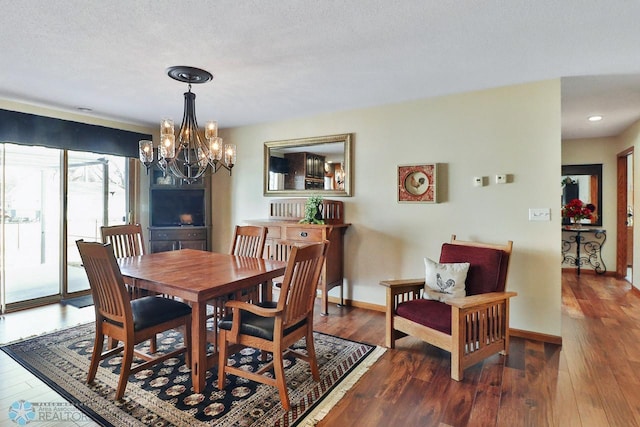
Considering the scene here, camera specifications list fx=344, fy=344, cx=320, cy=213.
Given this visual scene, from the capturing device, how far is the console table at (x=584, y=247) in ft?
19.4

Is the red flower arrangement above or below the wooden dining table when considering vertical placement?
above

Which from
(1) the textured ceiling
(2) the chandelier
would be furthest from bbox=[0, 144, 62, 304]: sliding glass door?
(2) the chandelier

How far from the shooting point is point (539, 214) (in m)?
3.13

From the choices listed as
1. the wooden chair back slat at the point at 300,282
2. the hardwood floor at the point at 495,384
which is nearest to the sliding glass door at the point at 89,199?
the hardwood floor at the point at 495,384

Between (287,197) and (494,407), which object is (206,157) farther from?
(494,407)

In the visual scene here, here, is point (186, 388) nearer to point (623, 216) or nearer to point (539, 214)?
point (539, 214)

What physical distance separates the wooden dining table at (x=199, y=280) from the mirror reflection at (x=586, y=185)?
593 cm

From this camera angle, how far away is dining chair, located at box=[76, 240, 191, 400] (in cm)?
206

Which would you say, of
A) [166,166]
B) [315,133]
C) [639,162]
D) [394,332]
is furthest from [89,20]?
[639,162]

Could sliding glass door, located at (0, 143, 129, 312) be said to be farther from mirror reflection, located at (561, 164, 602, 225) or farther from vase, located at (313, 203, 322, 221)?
mirror reflection, located at (561, 164, 602, 225)

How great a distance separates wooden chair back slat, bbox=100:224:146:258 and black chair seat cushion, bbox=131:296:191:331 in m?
0.94

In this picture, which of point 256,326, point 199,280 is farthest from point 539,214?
point 199,280

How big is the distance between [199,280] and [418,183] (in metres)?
2.47

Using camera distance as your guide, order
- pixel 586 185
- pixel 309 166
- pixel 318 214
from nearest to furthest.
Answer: pixel 318 214, pixel 309 166, pixel 586 185
